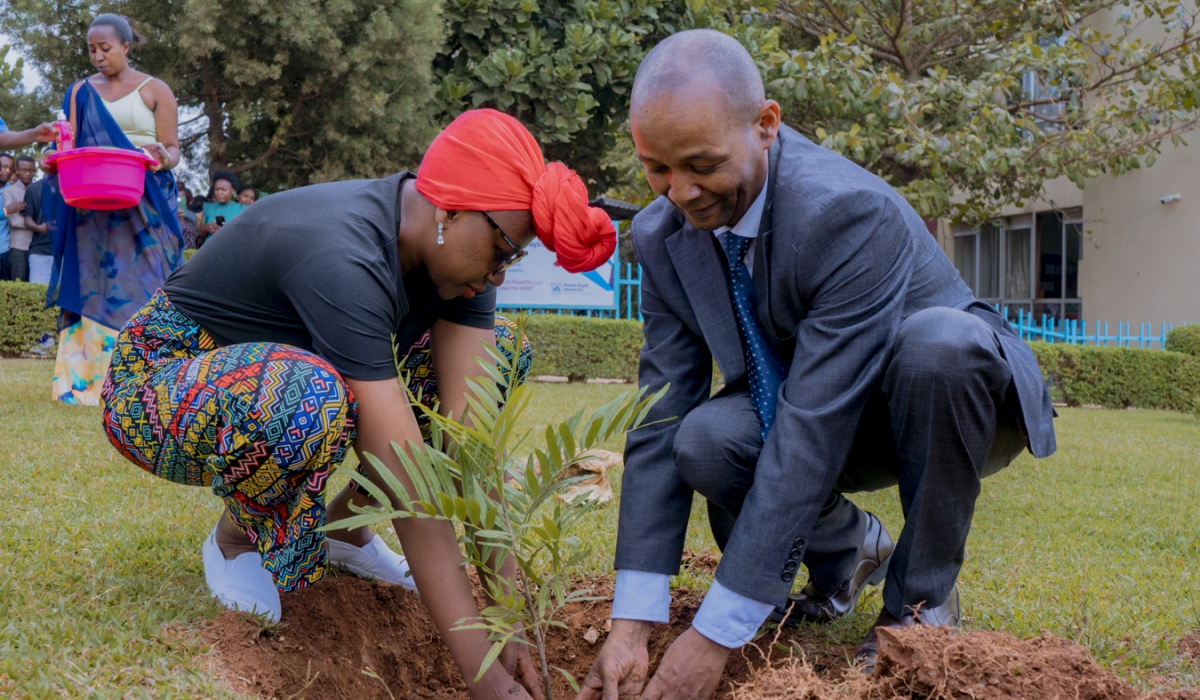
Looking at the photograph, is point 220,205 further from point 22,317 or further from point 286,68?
point 286,68

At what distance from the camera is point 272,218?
239 centimetres

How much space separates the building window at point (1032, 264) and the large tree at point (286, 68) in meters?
9.26

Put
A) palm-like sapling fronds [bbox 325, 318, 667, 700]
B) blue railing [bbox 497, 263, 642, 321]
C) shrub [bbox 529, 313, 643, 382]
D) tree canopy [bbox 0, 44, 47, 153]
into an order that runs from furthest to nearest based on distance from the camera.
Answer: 1. tree canopy [bbox 0, 44, 47, 153]
2. blue railing [bbox 497, 263, 642, 321]
3. shrub [bbox 529, 313, 643, 382]
4. palm-like sapling fronds [bbox 325, 318, 667, 700]

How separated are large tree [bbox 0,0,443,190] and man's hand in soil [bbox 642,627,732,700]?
36.1 ft

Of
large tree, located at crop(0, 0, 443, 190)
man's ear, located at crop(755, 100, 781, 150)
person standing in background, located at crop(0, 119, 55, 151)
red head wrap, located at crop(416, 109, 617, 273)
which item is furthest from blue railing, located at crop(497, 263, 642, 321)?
man's ear, located at crop(755, 100, 781, 150)

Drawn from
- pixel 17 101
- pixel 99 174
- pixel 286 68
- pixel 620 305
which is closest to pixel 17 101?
pixel 17 101

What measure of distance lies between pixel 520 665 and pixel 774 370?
96cm

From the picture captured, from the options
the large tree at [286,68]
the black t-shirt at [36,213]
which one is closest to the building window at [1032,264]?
the large tree at [286,68]

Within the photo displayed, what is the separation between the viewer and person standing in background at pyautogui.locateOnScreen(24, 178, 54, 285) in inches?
408

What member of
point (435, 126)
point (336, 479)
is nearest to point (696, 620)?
point (336, 479)

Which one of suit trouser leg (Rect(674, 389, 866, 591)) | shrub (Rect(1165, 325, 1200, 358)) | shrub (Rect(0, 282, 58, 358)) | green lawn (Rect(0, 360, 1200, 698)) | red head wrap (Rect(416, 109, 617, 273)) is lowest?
shrub (Rect(1165, 325, 1200, 358))

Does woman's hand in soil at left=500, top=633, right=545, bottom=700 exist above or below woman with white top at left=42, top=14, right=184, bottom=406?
below

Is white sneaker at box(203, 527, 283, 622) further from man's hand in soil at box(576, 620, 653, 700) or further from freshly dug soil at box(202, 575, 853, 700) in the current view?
man's hand in soil at box(576, 620, 653, 700)

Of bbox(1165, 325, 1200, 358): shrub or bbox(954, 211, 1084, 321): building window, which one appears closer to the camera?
bbox(1165, 325, 1200, 358): shrub
